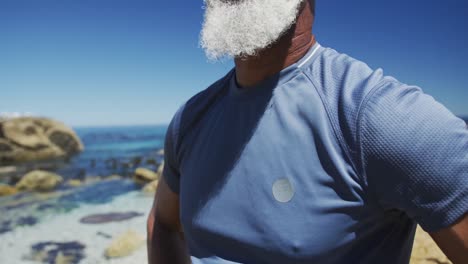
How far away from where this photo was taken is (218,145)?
3.96ft

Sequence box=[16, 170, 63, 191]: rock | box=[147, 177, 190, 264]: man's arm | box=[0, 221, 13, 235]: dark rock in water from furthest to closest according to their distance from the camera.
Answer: box=[16, 170, 63, 191]: rock
box=[0, 221, 13, 235]: dark rock in water
box=[147, 177, 190, 264]: man's arm

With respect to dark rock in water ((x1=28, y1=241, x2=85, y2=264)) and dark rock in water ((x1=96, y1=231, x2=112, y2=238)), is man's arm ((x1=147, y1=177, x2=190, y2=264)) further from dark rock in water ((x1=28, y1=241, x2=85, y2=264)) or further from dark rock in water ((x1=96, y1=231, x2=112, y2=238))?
dark rock in water ((x1=96, y1=231, x2=112, y2=238))

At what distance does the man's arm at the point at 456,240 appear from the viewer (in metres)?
0.81

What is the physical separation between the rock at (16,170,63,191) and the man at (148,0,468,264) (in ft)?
45.4

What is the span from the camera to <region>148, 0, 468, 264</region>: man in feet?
2.67

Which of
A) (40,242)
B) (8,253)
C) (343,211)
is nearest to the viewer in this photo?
(343,211)

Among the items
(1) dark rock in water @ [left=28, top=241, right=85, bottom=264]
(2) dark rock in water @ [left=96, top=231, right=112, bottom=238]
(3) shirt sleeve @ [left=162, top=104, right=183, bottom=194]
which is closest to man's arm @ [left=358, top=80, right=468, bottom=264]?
(3) shirt sleeve @ [left=162, top=104, right=183, bottom=194]

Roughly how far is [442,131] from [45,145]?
83.8ft

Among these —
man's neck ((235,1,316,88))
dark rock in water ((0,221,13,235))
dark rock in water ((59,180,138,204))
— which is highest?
man's neck ((235,1,316,88))

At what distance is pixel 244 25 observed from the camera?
1.12 m

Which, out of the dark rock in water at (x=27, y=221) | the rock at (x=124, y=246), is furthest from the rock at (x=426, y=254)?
the dark rock in water at (x=27, y=221)

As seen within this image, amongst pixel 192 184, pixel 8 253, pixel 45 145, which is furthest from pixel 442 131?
pixel 45 145

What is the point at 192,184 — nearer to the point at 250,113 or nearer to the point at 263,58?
the point at 250,113

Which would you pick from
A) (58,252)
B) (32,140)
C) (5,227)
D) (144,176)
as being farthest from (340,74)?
(32,140)
